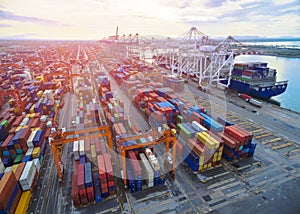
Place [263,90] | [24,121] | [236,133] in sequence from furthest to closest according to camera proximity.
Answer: [263,90], [24,121], [236,133]

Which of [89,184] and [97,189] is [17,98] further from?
[97,189]

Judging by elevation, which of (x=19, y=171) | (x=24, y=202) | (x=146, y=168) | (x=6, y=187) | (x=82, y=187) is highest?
(x=6, y=187)

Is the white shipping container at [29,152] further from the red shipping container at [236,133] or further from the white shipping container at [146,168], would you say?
the red shipping container at [236,133]

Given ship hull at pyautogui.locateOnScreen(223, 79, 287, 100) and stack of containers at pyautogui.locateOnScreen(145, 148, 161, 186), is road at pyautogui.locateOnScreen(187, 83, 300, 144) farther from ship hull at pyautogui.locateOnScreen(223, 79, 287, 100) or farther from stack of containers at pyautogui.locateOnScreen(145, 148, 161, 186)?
stack of containers at pyautogui.locateOnScreen(145, 148, 161, 186)

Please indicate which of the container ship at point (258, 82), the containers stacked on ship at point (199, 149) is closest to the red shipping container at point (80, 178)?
the containers stacked on ship at point (199, 149)

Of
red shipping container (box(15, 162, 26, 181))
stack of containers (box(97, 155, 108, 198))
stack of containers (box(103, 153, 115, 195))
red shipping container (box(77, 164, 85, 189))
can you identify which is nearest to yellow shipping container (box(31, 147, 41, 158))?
red shipping container (box(15, 162, 26, 181))

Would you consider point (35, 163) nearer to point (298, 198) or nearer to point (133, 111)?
point (133, 111)

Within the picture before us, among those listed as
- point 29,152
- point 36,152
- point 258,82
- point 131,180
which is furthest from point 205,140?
point 258,82
